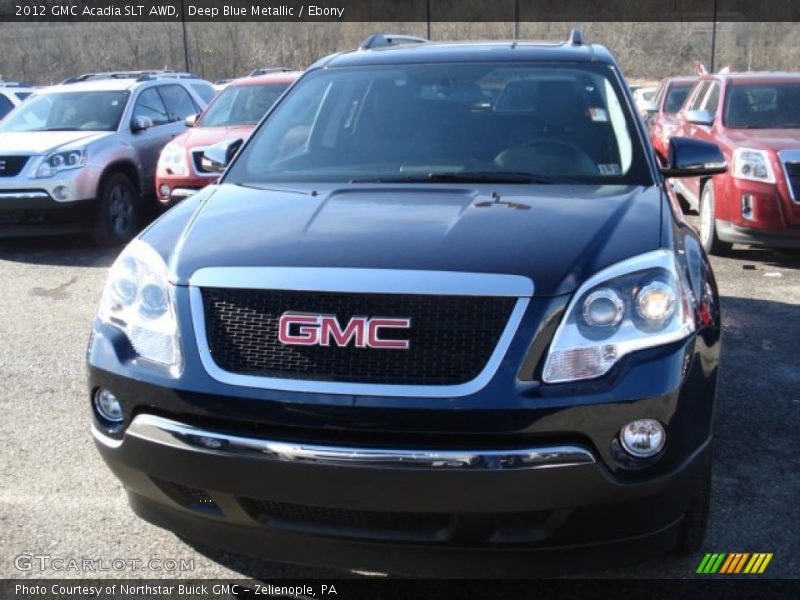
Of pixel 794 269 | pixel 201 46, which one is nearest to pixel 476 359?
pixel 794 269

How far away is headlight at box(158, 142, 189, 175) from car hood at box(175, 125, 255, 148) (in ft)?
0.32

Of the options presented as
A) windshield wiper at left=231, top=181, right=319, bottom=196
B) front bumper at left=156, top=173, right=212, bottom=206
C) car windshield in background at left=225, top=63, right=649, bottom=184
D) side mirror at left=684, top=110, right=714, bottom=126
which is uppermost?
car windshield in background at left=225, top=63, right=649, bottom=184

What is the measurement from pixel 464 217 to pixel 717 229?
5.72 metres

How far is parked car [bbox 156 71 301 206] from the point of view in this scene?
924cm

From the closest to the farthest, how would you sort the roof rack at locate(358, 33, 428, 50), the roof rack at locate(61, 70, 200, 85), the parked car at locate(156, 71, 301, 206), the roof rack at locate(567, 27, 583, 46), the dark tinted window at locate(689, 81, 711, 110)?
the roof rack at locate(567, 27, 583, 46), the roof rack at locate(358, 33, 428, 50), the parked car at locate(156, 71, 301, 206), the dark tinted window at locate(689, 81, 711, 110), the roof rack at locate(61, 70, 200, 85)

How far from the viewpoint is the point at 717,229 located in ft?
26.6

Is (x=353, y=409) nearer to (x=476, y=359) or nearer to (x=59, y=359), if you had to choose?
(x=476, y=359)

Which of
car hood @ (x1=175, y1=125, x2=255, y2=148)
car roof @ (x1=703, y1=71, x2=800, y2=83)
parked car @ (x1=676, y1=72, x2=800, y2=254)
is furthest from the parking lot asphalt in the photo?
car roof @ (x1=703, y1=71, x2=800, y2=83)

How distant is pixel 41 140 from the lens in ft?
30.9

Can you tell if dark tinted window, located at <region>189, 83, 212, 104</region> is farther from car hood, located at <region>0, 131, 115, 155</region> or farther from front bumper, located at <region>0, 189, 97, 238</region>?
front bumper, located at <region>0, 189, 97, 238</region>

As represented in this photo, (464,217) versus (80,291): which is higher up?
(464,217)

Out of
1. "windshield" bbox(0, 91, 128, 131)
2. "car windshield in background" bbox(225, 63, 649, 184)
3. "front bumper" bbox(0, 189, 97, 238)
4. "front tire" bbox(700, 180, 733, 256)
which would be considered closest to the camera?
"car windshield in background" bbox(225, 63, 649, 184)

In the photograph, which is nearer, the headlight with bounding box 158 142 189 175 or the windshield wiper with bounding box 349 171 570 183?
the windshield wiper with bounding box 349 171 570 183

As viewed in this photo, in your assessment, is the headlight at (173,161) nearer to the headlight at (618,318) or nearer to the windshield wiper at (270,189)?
the windshield wiper at (270,189)
